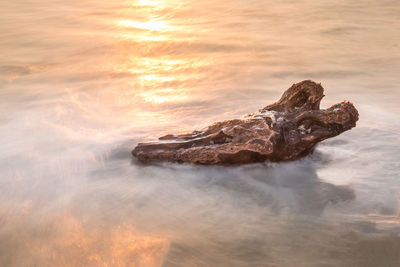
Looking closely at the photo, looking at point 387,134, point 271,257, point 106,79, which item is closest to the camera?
point 271,257

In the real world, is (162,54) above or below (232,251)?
above

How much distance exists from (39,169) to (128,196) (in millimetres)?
740

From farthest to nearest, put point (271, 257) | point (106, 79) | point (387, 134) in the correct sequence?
point (106, 79) → point (387, 134) → point (271, 257)

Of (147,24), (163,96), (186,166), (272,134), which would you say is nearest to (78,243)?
(186,166)

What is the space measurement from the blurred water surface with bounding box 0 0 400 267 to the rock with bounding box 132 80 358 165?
0.07 meters

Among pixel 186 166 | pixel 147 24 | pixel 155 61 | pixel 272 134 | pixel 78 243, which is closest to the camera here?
pixel 78 243

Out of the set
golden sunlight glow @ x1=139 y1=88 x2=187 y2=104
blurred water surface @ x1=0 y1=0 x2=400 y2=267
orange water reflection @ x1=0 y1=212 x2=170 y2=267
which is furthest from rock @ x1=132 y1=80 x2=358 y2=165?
golden sunlight glow @ x1=139 y1=88 x2=187 y2=104

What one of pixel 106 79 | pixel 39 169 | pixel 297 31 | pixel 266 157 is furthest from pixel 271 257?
pixel 297 31

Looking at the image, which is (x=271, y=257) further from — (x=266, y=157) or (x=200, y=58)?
(x=200, y=58)

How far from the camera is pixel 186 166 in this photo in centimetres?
247

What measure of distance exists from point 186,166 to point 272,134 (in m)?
0.52

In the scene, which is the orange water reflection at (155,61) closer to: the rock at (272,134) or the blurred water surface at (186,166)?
the blurred water surface at (186,166)

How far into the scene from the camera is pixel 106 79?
15.0ft

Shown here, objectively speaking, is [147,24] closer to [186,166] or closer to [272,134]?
[186,166]
